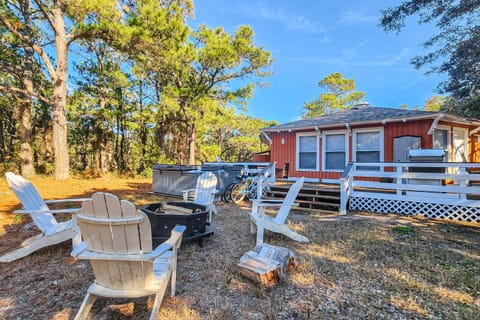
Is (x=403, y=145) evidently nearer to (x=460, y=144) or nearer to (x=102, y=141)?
(x=460, y=144)

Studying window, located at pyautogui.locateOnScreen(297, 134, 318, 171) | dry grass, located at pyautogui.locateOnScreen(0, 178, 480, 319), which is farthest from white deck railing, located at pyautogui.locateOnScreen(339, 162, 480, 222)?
window, located at pyautogui.locateOnScreen(297, 134, 318, 171)

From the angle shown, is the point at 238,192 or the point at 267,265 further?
the point at 238,192

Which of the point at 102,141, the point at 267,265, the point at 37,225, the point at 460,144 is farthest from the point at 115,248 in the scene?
the point at 102,141

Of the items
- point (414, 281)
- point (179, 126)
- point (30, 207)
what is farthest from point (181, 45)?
point (414, 281)

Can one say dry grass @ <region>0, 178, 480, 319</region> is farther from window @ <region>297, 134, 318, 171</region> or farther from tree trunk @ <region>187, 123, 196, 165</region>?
tree trunk @ <region>187, 123, 196, 165</region>

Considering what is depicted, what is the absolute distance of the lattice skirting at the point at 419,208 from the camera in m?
5.07

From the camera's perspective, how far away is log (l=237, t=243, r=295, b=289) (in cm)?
244

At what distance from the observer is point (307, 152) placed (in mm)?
9203

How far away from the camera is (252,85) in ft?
49.6

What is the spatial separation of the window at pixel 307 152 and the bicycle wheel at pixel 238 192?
296 centimetres

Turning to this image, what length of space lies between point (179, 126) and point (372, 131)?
12.6 meters

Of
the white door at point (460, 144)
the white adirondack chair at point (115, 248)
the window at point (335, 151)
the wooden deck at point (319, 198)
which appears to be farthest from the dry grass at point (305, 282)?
the white door at point (460, 144)

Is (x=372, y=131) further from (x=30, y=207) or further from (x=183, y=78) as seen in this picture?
(x=183, y=78)

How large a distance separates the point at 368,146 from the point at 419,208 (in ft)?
9.54
